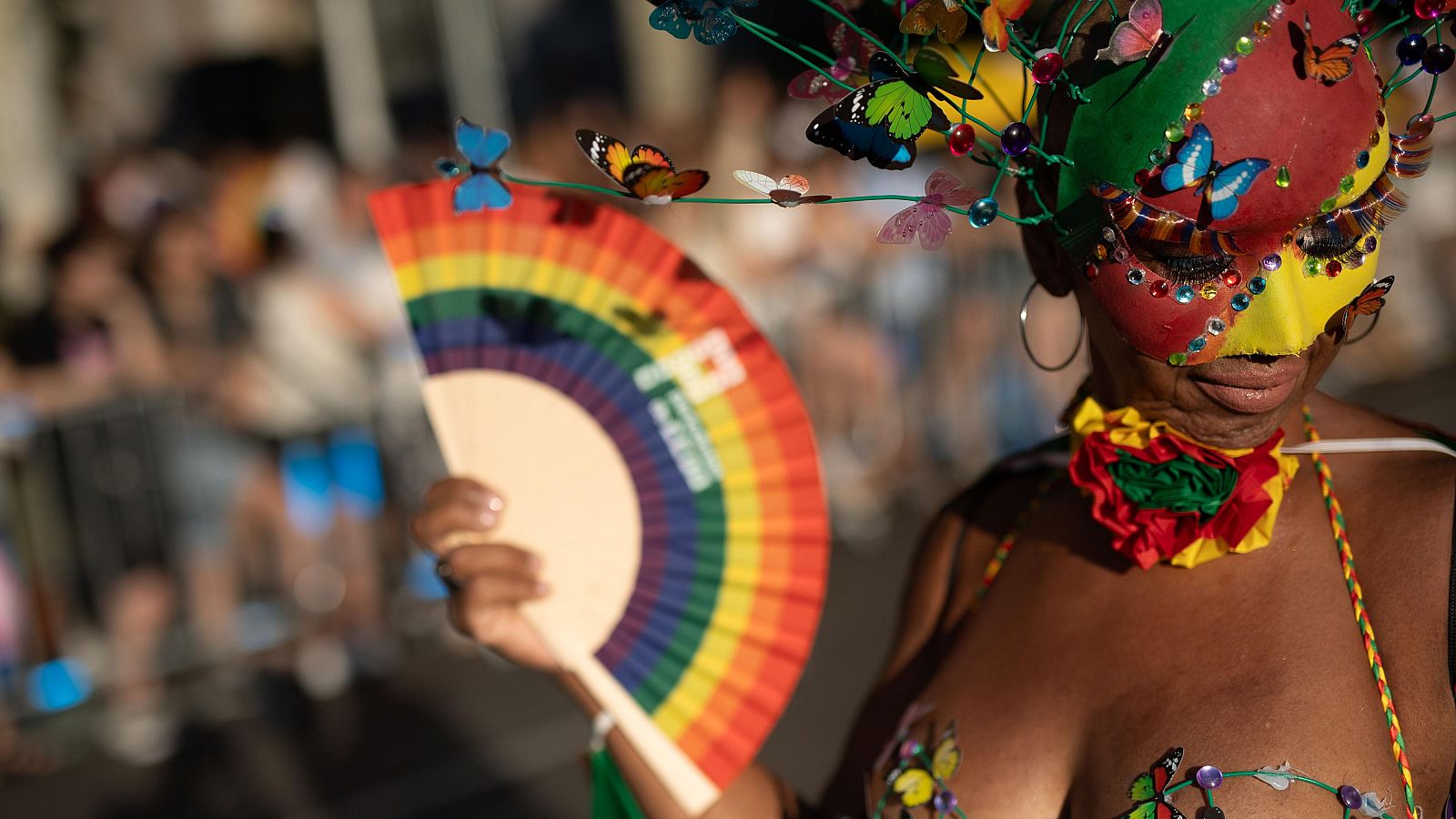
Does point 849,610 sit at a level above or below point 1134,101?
below

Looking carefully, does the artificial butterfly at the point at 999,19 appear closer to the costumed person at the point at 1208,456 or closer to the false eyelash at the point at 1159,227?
the costumed person at the point at 1208,456

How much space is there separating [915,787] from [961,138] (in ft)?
2.35

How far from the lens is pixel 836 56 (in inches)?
62.2

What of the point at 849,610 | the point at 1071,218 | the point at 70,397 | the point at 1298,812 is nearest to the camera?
the point at 1298,812

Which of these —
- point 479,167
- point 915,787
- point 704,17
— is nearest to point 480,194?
point 479,167

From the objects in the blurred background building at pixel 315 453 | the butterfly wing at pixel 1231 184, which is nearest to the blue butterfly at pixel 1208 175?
the butterfly wing at pixel 1231 184

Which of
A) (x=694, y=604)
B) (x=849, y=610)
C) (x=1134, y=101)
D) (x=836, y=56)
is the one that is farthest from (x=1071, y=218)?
(x=849, y=610)

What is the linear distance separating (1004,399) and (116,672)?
14.9 feet

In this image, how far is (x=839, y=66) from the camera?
156 centimetres

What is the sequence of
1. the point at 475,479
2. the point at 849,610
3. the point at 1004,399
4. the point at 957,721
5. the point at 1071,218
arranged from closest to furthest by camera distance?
the point at 1071,218, the point at 957,721, the point at 475,479, the point at 849,610, the point at 1004,399

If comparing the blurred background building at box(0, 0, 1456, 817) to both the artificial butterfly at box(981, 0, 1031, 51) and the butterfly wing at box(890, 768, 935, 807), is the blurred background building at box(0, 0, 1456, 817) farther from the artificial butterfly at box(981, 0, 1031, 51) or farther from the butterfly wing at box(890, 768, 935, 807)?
the artificial butterfly at box(981, 0, 1031, 51)

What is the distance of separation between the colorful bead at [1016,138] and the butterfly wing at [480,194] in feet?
1.79

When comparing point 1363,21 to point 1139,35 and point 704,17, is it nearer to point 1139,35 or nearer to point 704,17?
point 1139,35

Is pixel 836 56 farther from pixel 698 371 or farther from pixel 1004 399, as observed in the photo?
pixel 1004 399
